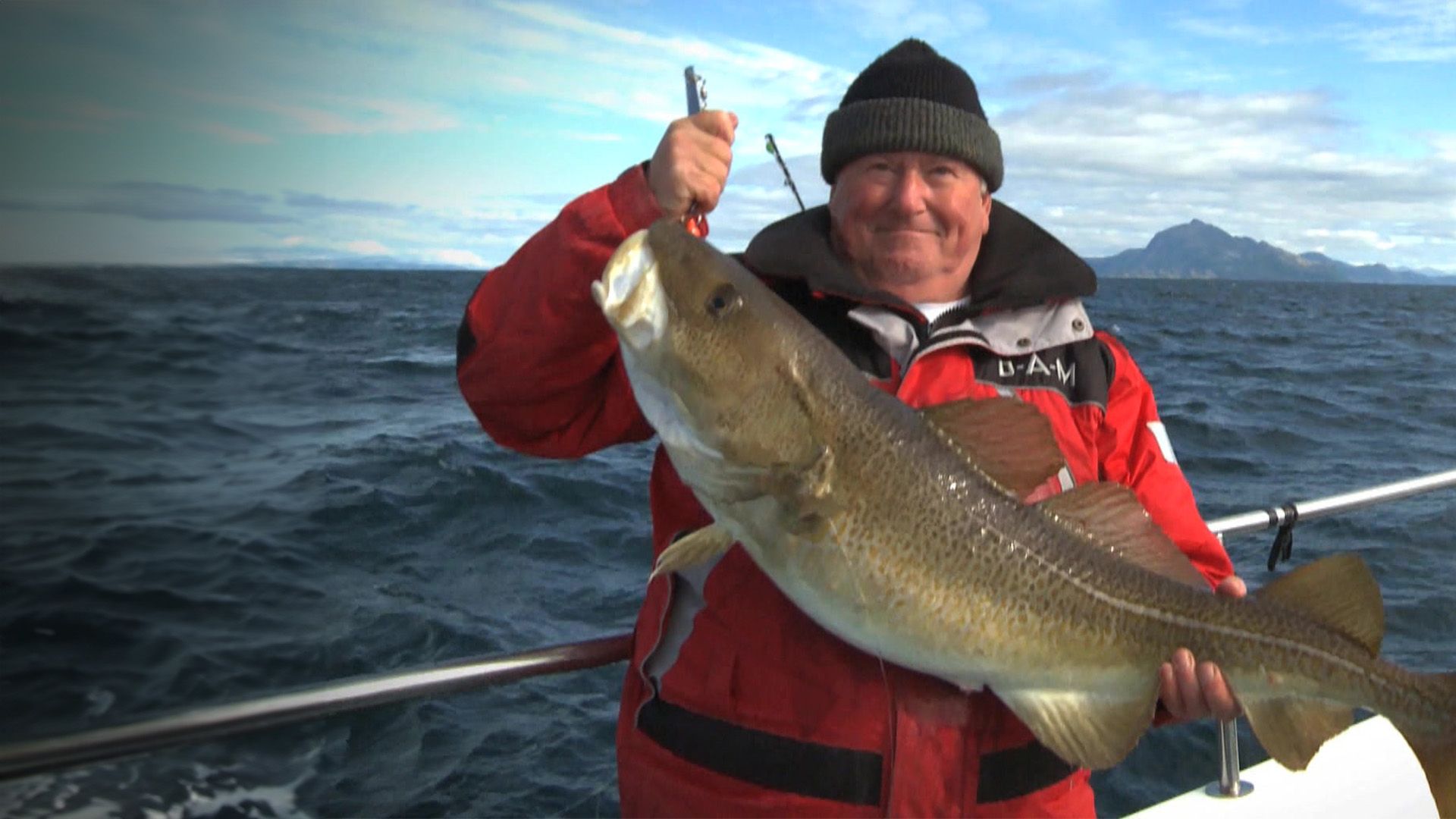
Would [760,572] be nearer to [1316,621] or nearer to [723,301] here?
[723,301]

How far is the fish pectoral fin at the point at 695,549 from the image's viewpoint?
7.95 feet

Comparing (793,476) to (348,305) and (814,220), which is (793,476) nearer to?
(814,220)

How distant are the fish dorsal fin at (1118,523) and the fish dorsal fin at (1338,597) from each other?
239 millimetres

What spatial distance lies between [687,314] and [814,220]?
1084mm

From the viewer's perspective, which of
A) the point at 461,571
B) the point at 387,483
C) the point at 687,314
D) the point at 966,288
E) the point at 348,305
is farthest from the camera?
the point at 348,305

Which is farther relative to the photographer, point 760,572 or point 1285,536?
point 1285,536

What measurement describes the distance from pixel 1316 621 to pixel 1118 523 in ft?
1.89

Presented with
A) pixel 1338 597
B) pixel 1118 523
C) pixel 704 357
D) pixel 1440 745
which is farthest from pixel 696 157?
pixel 1440 745

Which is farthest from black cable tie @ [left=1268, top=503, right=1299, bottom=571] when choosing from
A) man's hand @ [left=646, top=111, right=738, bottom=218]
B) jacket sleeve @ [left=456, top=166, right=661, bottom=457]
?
man's hand @ [left=646, top=111, right=738, bottom=218]

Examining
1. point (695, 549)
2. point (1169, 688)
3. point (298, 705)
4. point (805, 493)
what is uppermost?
point (805, 493)

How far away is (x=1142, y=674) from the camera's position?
2.72m

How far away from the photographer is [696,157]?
7.82 ft

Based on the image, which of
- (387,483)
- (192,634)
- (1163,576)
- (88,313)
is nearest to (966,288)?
(1163,576)

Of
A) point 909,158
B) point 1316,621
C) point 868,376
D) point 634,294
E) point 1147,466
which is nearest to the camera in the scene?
point 634,294
